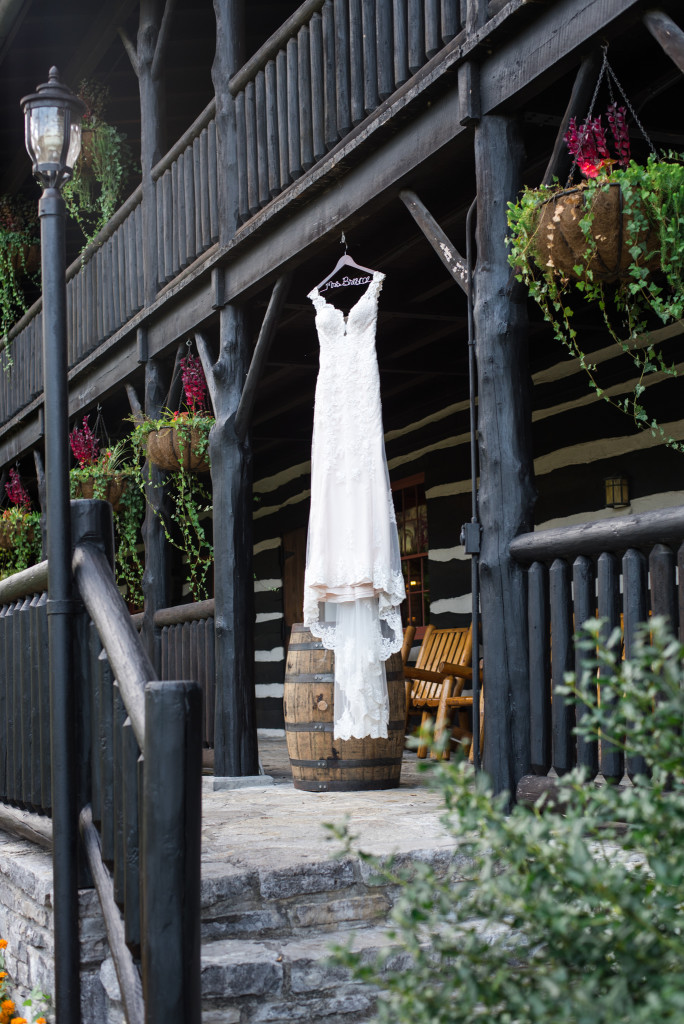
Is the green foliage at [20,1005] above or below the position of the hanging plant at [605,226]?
below

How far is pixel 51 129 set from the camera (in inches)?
149

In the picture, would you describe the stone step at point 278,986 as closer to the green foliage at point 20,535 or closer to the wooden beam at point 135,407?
the wooden beam at point 135,407

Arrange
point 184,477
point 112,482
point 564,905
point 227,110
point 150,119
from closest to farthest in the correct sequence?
point 564,905
point 227,110
point 184,477
point 150,119
point 112,482

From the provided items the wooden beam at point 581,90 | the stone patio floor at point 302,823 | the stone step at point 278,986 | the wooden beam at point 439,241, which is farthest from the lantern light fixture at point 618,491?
the stone step at point 278,986

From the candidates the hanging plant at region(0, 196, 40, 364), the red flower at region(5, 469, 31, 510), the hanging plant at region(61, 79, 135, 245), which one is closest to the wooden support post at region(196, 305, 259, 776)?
the hanging plant at region(61, 79, 135, 245)

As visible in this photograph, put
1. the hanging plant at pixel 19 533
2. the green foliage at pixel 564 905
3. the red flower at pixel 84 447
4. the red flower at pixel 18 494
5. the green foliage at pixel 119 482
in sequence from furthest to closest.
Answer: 1. the red flower at pixel 18 494
2. the hanging plant at pixel 19 533
3. the red flower at pixel 84 447
4. the green foliage at pixel 119 482
5. the green foliage at pixel 564 905

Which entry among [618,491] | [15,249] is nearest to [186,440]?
[618,491]

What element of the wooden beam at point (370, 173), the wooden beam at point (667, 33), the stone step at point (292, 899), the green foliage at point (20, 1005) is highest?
the wooden beam at point (370, 173)

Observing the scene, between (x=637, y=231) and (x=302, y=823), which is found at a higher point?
(x=637, y=231)

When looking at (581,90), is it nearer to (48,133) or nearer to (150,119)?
(48,133)

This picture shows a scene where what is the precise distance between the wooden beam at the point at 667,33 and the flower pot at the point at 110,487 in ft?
18.5

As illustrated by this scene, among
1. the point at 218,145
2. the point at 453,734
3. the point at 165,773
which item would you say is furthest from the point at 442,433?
the point at 165,773

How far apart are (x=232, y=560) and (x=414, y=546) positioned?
322 centimetres

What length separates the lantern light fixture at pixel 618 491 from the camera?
23.2 ft
